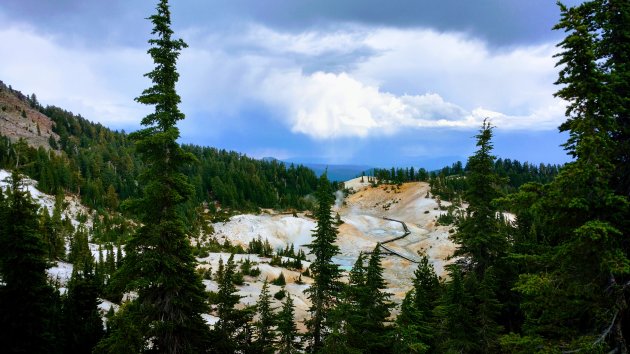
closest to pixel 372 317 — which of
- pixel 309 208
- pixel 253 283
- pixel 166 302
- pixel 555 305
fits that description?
pixel 166 302

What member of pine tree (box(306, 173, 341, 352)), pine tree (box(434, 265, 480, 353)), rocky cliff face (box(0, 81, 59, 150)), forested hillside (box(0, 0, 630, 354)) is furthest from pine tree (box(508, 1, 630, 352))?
rocky cliff face (box(0, 81, 59, 150))

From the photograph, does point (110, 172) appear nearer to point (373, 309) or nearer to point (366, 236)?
point (366, 236)

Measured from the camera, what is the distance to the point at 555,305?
385 inches

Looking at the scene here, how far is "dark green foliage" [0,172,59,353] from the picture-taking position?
2136cm

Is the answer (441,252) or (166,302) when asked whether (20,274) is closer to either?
(166,302)

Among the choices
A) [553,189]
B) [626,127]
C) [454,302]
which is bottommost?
[454,302]

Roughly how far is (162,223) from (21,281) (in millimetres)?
13905

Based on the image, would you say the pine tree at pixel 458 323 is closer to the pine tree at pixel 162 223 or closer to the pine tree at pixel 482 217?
the pine tree at pixel 482 217

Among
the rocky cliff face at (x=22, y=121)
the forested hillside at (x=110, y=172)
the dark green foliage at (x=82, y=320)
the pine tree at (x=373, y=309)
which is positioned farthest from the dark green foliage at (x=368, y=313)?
the rocky cliff face at (x=22, y=121)

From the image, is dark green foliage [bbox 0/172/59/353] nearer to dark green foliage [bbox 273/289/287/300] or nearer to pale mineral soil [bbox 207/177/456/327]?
pale mineral soil [bbox 207/177/456/327]

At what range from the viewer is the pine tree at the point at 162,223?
1466 cm

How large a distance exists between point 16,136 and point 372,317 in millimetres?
172356

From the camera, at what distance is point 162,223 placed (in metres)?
14.6

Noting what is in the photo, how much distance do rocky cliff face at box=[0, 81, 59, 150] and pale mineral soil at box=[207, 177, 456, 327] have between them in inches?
3986
